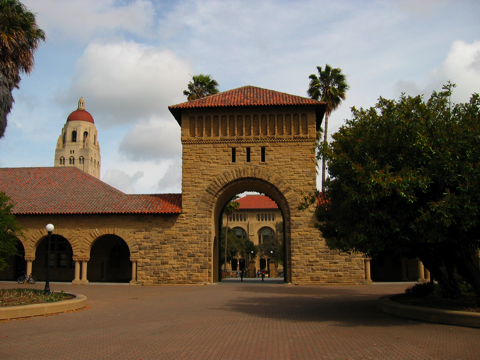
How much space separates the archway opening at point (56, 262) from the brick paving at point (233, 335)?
59.6 ft

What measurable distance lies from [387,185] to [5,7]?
1618cm

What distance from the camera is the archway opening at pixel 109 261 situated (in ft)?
96.6

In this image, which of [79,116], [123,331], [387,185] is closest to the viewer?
[123,331]

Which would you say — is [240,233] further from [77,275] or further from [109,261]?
[77,275]

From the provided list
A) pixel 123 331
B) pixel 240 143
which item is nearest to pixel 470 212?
pixel 123 331

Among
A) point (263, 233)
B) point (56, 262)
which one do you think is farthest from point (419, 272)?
point (263, 233)

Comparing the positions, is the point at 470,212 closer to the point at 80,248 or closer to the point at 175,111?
the point at 175,111

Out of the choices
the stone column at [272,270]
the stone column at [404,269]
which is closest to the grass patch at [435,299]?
the stone column at [404,269]

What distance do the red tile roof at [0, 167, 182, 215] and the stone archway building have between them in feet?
0.38

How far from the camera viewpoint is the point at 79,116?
332ft

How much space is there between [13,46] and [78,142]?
87839 millimetres

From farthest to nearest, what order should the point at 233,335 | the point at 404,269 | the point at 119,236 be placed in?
the point at 404,269 → the point at 119,236 → the point at 233,335

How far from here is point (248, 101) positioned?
25562 mm

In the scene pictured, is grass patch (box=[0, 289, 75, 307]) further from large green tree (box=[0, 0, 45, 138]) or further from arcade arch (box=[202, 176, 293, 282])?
arcade arch (box=[202, 176, 293, 282])
